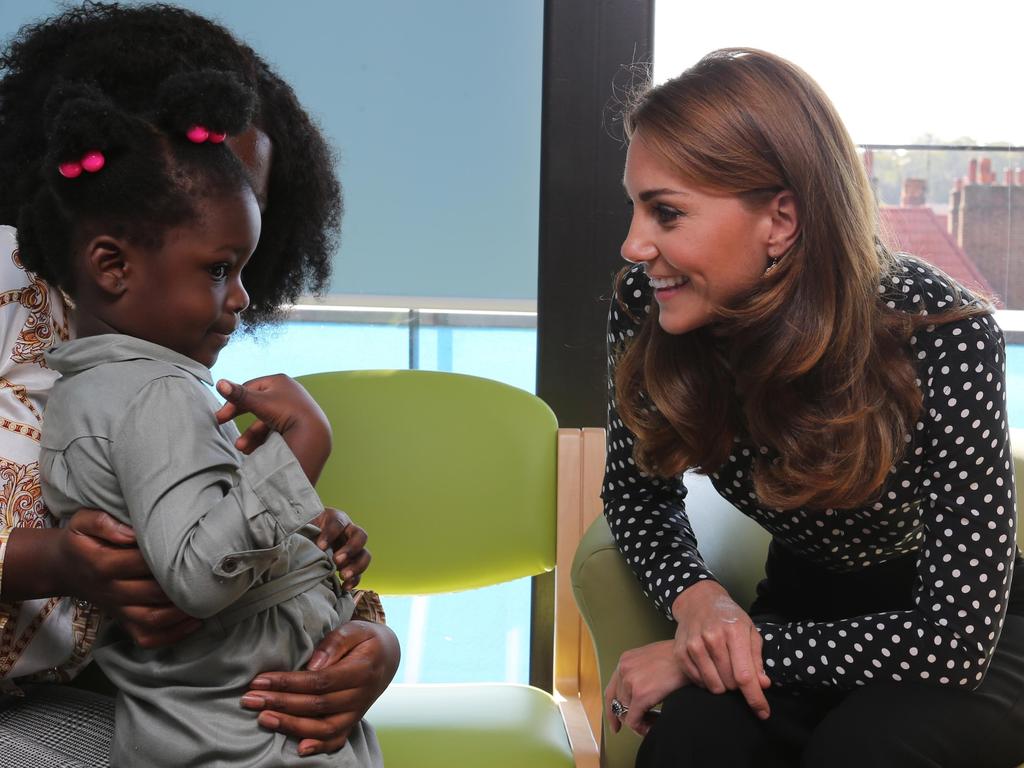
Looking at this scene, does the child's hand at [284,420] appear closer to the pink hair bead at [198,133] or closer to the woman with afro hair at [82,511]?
the woman with afro hair at [82,511]

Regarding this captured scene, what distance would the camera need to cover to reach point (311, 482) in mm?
1090

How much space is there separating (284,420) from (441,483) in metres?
0.79

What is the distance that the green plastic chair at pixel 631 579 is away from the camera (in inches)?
59.1

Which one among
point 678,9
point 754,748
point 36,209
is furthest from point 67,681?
point 678,9

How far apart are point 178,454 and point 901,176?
188cm

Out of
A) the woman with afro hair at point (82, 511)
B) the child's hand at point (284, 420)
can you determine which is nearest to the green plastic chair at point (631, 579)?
the woman with afro hair at point (82, 511)

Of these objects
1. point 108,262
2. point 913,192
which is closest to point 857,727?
point 108,262

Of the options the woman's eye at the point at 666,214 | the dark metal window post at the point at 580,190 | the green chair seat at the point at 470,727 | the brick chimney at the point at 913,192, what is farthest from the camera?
the brick chimney at the point at 913,192

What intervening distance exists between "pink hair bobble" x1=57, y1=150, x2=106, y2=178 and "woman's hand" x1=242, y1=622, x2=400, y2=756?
21.7 inches

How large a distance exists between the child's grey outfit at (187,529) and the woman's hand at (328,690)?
1cm

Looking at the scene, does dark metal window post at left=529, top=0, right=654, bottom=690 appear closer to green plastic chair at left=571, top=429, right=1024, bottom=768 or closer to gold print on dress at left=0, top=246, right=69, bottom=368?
green plastic chair at left=571, top=429, right=1024, bottom=768

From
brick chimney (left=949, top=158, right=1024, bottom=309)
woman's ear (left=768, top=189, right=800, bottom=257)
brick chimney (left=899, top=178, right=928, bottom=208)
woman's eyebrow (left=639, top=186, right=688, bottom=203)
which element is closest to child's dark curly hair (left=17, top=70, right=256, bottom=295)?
woman's eyebrow (left=639, top=186, right=688, bottom=203)

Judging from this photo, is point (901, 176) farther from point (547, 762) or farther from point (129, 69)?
point (129, 69)

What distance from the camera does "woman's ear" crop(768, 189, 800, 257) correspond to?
131cm
